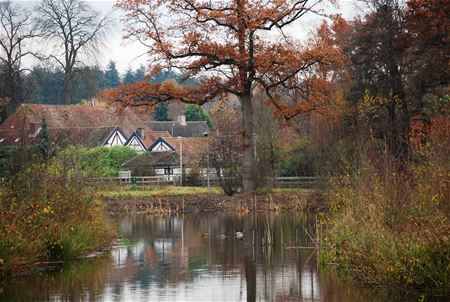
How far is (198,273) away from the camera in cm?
2050

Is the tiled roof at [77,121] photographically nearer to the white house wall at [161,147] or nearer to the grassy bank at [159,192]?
the white house wall at [161,147]

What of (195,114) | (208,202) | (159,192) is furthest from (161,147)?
(208,202)

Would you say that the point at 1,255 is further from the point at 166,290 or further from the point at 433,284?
the point at 433,284

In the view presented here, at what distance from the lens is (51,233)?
68.9 ft

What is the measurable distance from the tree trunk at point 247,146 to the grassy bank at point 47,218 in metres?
20.1

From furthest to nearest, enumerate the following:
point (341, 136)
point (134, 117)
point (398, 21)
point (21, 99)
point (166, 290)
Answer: point (134, 117)
point (21, 99)
point (398, 21)
point (341, 136)
point (166, 290)

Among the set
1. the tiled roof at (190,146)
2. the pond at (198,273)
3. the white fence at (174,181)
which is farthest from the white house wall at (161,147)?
the pond at (198,273)

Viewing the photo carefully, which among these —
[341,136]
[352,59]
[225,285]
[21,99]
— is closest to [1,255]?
[225,285]

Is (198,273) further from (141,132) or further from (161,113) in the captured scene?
(161,113)

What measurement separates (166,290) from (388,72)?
3109 cm

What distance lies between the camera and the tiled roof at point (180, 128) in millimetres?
111581

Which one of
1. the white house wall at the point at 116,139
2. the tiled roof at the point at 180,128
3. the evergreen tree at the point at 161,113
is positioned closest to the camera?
the white house wall at the point at 116,139

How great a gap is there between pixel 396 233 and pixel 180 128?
316 feet

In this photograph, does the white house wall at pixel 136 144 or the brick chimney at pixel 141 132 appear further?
the brick chimney at pixel 141 132
